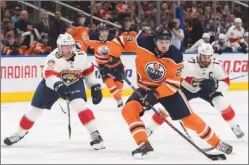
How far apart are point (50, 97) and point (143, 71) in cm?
77

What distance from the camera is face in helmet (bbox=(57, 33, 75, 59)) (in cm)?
519

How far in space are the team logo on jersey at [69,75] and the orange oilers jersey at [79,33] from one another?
11.2 feet

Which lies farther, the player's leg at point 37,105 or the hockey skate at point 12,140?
the hockey skate at point 12,140

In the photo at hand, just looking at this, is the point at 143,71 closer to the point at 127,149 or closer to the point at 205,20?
the point at 127,149

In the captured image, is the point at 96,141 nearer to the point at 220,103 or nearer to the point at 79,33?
the point at 220,103

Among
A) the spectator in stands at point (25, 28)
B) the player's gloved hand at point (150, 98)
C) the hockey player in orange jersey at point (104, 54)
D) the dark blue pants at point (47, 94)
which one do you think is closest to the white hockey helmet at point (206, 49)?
the player's gloved hand at point (150, 98)

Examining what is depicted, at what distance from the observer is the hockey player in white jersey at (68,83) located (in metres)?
5.20

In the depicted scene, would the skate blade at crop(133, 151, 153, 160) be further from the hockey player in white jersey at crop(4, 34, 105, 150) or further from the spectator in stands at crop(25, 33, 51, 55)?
the spectator in stands at crop(25, 33, 51, 55)

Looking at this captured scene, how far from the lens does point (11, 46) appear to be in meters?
8.68

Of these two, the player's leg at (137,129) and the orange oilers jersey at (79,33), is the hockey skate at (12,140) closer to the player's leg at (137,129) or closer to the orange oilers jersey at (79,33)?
the player's leg at (137,129)

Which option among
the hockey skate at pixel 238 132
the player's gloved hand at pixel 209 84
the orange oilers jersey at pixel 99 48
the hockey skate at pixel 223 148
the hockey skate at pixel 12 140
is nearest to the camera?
the hockey skate at pixel 223 148

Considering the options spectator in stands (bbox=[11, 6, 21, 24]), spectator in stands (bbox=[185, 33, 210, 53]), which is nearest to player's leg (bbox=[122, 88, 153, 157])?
spectator in stands (bbox=[11, 6, 21, 24])

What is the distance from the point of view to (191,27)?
34.9 feet

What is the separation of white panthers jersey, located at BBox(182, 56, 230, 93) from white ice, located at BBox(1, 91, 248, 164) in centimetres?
49
